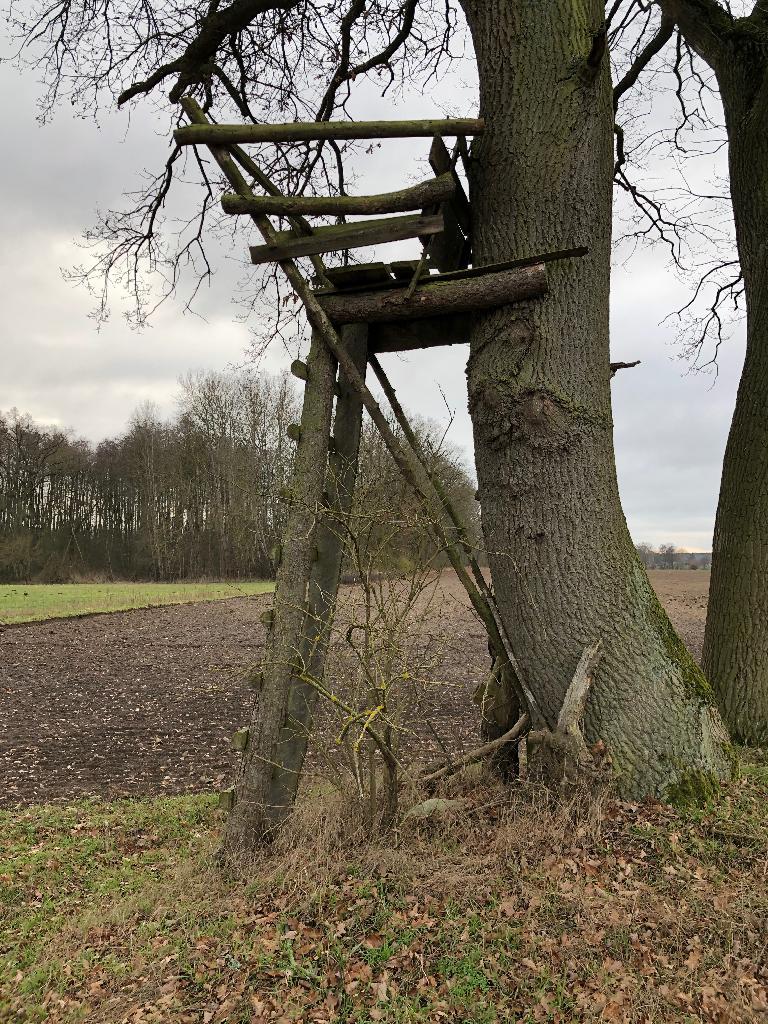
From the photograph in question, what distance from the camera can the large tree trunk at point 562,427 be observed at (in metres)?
4.20

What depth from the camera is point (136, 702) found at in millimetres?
10461

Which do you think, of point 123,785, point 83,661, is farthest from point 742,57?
point 83,661

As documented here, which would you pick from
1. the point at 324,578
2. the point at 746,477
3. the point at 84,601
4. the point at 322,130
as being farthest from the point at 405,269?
the point at 84,601

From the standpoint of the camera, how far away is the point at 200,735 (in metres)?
8.68

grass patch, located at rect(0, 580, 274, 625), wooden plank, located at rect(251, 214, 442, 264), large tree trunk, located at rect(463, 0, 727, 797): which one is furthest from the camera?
grass patch, located at rect(0, 580, 274, 625)

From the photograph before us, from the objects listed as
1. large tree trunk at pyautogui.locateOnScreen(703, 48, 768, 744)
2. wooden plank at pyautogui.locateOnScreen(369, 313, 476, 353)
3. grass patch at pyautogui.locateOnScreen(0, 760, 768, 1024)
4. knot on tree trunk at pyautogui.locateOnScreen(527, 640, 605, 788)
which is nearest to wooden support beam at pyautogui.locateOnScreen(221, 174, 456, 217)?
wooden plank at pyautogui.locateOnScreen(369, 313, 476, 353)

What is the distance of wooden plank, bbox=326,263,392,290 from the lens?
4484 mm

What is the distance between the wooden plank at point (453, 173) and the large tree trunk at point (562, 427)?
0.10m

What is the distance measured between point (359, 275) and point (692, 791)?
12.6 feet

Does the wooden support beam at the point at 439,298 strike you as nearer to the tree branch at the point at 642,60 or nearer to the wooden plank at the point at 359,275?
the wooden plank at the point at 359,275

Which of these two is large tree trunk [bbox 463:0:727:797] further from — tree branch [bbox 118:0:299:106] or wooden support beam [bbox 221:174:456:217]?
tree branch [bbox 118:0:299:106]

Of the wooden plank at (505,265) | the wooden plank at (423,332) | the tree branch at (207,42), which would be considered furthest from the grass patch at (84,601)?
the wooden plank at (505,265)

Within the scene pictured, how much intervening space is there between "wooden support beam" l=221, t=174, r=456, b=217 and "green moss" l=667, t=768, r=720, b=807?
3858 millimetres

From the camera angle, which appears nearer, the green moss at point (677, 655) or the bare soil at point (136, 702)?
the green moss at point (677, 655)
